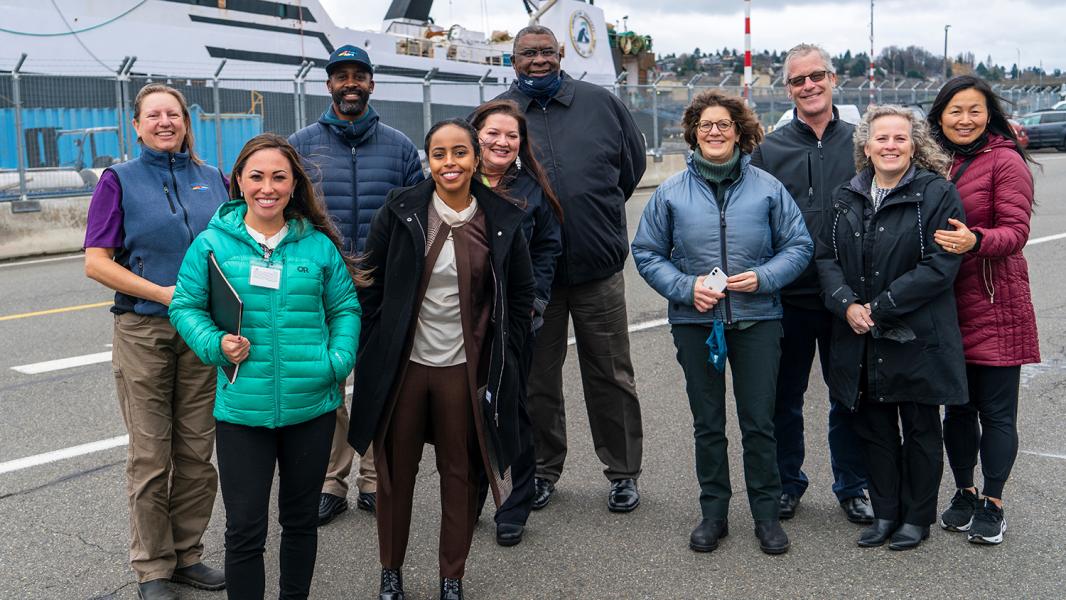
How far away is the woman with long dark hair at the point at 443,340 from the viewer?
11.8ft

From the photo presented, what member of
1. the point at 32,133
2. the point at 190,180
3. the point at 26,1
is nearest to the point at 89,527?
the point at 190,180

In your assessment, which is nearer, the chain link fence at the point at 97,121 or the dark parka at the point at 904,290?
the dark parka at the point at 904,290

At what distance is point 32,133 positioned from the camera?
14.2 meters

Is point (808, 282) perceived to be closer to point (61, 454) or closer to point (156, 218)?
point (156, 218)

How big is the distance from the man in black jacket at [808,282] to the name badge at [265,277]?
2.29 metres

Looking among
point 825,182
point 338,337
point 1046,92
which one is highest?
point 1046,92

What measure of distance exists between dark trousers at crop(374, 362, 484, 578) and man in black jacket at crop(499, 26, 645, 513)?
95cm

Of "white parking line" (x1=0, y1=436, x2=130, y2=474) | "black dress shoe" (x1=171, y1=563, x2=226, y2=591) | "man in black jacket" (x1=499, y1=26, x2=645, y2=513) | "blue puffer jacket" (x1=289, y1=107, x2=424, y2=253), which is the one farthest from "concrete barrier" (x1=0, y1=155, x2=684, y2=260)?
"black dress shoe" (x1=171, y1=563, x2=226, y2=591)

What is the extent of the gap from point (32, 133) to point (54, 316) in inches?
253

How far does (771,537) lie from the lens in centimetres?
405

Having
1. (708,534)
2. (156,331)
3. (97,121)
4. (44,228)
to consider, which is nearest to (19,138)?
(44,228)

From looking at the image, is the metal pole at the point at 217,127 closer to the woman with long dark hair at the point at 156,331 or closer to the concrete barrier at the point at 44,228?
the concrete barrier at the point at 44,228

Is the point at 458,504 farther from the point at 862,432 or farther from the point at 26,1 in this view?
the point at 26,1

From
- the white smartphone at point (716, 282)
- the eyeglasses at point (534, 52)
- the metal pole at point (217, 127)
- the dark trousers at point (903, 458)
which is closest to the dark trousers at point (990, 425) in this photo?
the dark trousers at point (903, 458)
